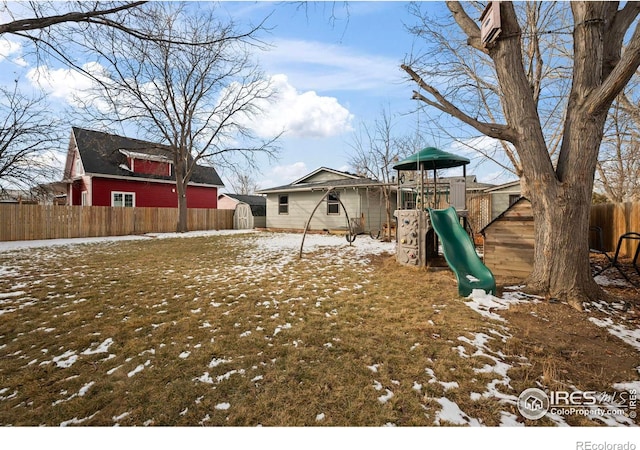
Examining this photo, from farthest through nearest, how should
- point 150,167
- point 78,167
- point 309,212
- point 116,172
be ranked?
point 150,167, point 116,172, point 78,167, point 309,212

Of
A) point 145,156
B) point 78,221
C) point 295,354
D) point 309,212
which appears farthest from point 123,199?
point 295,354

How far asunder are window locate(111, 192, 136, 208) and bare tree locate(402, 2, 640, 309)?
21.1 m

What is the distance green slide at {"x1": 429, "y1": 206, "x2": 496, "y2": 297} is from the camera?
4438 mm

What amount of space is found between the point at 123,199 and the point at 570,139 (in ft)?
73.2

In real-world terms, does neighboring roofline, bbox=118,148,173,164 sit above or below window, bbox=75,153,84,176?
above

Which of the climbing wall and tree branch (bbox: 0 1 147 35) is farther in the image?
the climbing wall

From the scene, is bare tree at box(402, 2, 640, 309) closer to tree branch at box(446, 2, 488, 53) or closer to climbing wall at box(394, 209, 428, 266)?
tree branch at box(446, 2, 488, 53)

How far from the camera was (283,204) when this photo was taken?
729 inches

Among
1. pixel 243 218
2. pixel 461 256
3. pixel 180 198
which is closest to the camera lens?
pixel 461 256

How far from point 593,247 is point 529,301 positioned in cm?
537

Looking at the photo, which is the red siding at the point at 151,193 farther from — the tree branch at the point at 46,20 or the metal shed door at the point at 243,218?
the tree branch at the point at 46,20

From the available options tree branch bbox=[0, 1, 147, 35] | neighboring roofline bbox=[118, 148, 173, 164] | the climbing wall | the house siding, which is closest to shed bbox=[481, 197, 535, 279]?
the climbing wall

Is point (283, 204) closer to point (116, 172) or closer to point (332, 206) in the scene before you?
point (332, 206)

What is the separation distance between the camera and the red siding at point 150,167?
19.5m
